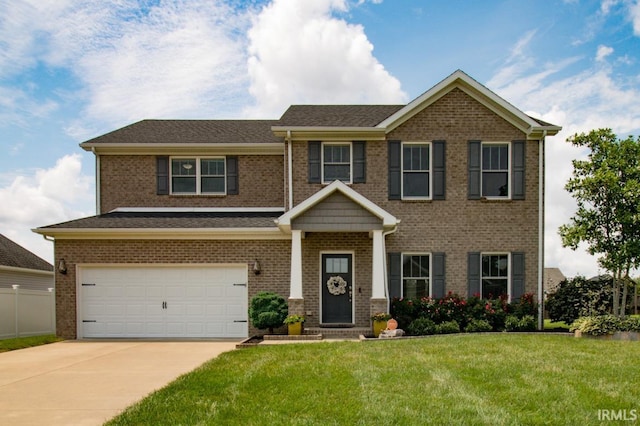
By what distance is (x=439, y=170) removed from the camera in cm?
1617

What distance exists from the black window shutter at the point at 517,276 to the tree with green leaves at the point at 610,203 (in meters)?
1.54

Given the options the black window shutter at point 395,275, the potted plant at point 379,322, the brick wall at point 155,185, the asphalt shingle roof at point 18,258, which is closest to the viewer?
the potted plant at point 379,322

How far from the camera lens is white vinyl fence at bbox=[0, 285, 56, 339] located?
16.6m

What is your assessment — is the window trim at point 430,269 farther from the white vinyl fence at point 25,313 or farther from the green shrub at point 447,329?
the white vinyl fence at point 25,313

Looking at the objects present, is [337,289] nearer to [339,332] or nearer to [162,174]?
[339,332]

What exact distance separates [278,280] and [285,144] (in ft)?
14.6

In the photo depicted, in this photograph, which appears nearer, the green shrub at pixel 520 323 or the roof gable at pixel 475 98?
the green shrub at pixel 520 323

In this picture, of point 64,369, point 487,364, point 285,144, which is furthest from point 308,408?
point 285,144

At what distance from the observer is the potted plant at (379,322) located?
14047 millimetres

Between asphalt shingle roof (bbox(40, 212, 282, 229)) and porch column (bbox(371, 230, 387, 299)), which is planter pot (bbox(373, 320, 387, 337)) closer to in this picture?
porch column (bbox(371, 230, 387, 299))

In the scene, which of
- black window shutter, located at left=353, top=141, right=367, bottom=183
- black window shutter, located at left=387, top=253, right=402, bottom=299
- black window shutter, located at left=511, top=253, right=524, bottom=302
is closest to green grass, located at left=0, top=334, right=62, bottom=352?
black window shutter, located at left=387, top=253, right=402, bottom=299

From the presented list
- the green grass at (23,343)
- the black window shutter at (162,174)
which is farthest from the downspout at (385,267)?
the green grass at (23,343)

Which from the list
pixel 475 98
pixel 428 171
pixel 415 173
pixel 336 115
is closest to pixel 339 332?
pixel 415 173

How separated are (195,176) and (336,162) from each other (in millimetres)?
5142
